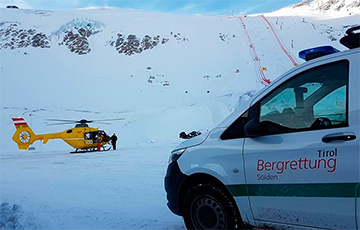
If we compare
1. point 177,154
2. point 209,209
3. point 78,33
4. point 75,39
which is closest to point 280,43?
point 75,39

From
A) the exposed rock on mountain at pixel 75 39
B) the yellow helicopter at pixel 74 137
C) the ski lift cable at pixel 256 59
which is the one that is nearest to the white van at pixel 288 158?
the yellow helicopter at pixel 74 137

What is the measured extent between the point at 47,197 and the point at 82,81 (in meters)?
34.3

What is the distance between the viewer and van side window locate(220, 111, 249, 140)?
3563mm

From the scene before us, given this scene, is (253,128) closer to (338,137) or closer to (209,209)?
(338,137)

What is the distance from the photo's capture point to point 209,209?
370cm

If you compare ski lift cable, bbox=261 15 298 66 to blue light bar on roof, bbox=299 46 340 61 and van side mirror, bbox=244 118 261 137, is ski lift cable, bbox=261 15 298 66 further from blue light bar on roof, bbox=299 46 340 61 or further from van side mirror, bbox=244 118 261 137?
van side mirror, bbox=244 118 261 137

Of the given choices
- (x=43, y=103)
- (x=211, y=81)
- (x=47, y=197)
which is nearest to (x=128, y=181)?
(x=47, y=197)

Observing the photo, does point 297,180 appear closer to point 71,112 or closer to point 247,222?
point 247,222

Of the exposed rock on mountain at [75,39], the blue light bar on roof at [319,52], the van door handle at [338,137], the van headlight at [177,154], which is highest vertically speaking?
the exposed rock on mountain at [75,39]

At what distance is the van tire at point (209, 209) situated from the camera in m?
3.53

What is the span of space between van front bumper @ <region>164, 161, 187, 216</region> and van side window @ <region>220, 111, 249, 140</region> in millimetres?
737

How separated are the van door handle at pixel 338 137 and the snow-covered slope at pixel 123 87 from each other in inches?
103

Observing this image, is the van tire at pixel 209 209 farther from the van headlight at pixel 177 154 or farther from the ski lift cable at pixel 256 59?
the ski lift cable at pixel 256 59

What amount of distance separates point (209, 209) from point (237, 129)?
0.93m
